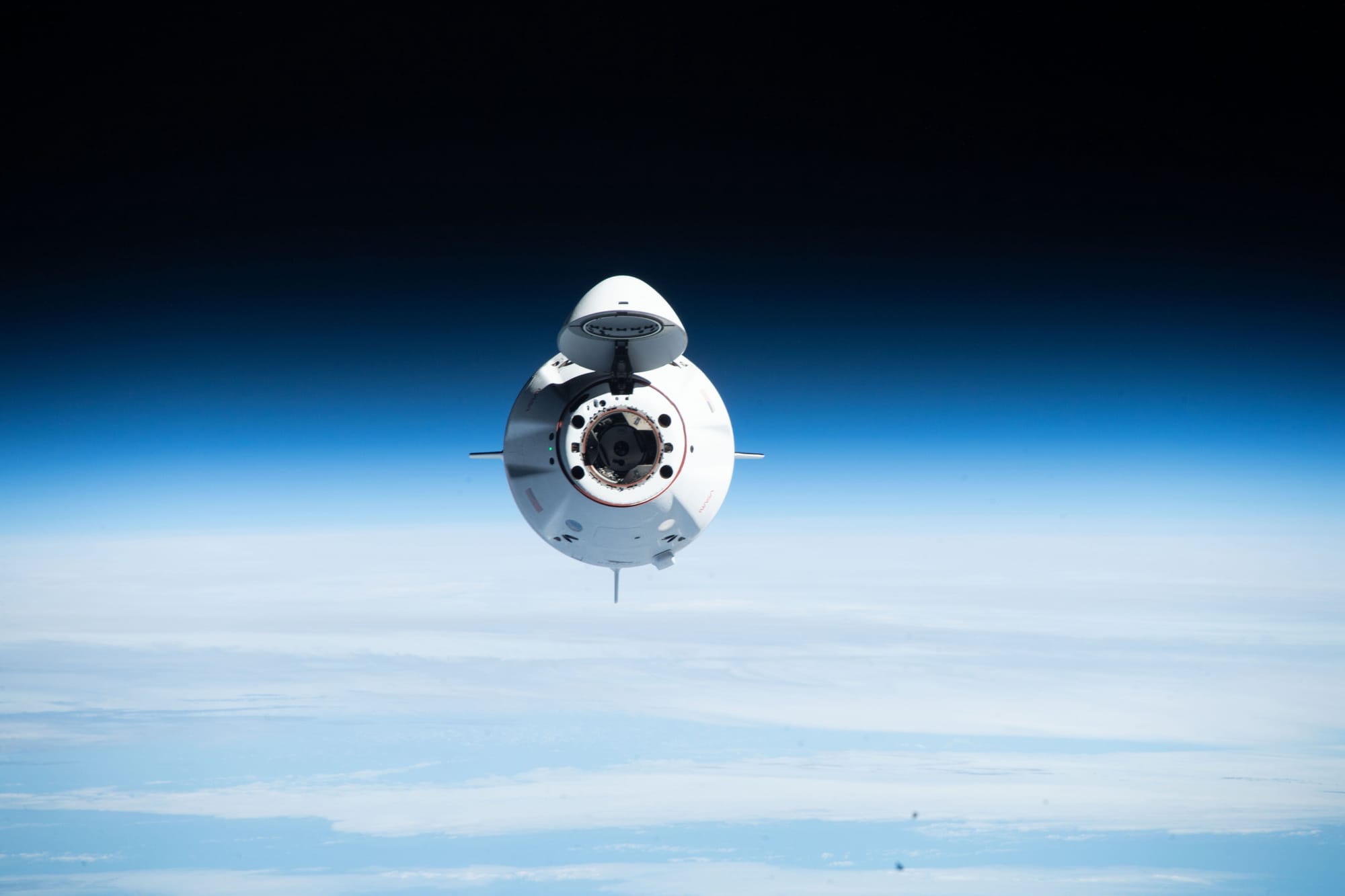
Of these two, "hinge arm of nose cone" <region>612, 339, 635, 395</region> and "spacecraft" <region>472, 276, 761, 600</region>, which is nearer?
"spacecraft" <region>472, 276, 761, 600</region>

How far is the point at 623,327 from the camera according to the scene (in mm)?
10266

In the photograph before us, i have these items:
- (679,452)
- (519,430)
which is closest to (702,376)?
(679,452)

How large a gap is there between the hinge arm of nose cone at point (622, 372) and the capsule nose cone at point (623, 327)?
0.17 feet

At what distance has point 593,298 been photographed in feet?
32.8

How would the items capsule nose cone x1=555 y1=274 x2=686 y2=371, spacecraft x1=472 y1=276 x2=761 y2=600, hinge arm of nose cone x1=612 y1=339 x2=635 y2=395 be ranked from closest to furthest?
1. capsule nose cone x1=555 y1=274 x2=686 y2=371
2. spacecraft x1=472 y1=276 x2=761 y2=600
3. hinge arm of nose cone x1=612 y1=339 x2=635 y2=395

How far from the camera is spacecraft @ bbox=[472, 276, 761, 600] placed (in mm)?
10188

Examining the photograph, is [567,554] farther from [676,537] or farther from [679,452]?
[679,452]

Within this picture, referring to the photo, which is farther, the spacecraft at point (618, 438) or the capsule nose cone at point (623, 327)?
the spacecraft at point (618, 438)

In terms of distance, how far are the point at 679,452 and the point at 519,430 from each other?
2.00 metres

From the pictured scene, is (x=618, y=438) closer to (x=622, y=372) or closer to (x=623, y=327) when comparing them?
(x=622, y=372)

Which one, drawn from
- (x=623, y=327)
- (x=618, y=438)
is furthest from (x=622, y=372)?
(x=618, y=438)

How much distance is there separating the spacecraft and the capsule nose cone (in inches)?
0.5

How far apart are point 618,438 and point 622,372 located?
80 centimetres

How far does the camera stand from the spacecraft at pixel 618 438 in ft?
33.4
